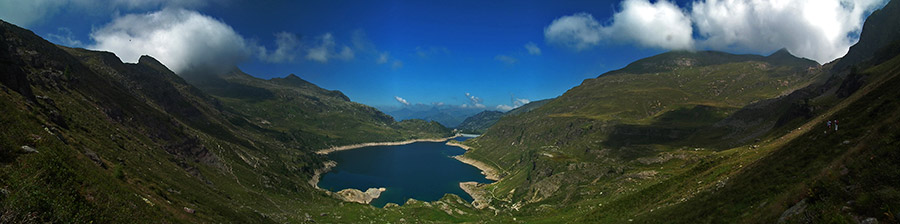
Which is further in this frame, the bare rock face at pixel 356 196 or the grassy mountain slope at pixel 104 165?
the bare rock face at pixel 356 196

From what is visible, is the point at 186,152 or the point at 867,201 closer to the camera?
the point at 867,201

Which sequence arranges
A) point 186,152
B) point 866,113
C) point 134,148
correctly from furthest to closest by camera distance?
point 186,152
point 134,148
point 866,113

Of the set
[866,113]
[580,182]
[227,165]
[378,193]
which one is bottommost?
[378,193]

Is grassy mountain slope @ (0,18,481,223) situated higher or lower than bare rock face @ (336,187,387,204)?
higher

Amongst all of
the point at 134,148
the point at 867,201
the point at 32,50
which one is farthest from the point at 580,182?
the point at 32,50

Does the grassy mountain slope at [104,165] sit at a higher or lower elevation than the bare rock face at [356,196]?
higher

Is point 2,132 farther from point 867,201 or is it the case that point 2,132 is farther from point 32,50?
point 32,50

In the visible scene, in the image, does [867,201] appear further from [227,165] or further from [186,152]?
[227,165]

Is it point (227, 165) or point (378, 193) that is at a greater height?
point (227, 165)

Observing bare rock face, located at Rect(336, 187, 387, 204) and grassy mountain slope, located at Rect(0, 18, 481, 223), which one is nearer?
grassy mountain slope, located at Rect(0, 18, 481, 223)

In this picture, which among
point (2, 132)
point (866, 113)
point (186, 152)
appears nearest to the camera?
point (2, 132)

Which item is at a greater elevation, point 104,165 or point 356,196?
point 104,165
